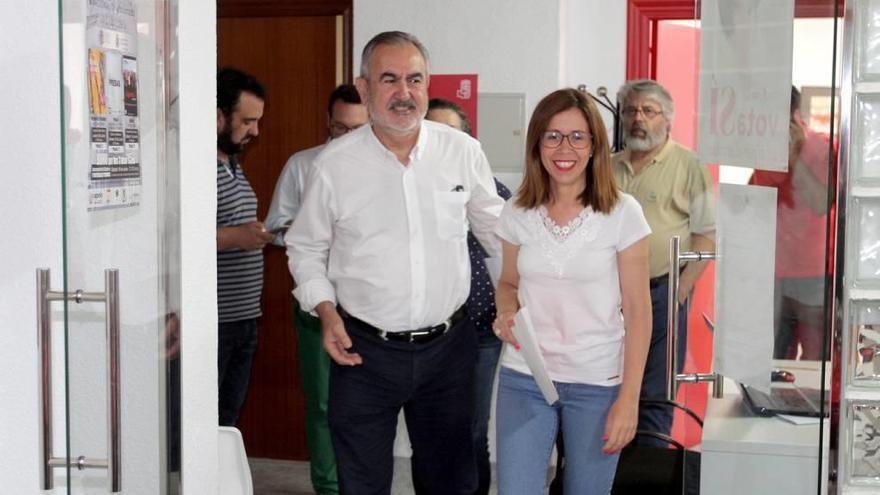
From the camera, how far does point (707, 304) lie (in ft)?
7.18

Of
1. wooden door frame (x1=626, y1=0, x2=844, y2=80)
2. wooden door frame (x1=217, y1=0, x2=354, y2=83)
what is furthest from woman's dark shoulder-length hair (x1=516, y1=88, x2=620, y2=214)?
wooden door frame (x1=626, y1=0, x2=844, y2=80)

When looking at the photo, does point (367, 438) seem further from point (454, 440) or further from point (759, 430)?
point (759, 430)

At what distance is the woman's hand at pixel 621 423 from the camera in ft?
9.20

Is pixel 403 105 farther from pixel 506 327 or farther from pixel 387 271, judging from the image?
pixel 506 327

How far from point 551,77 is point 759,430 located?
3117 mm

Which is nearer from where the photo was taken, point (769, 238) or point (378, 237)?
point (769, 238)

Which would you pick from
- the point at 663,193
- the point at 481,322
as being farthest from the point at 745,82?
the point at 663,193

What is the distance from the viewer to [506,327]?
2904 mm

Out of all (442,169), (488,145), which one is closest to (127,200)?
(442,169)

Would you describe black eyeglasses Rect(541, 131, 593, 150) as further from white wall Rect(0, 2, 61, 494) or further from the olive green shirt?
the olive green shirt

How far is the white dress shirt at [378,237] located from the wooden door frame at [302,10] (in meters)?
1.88

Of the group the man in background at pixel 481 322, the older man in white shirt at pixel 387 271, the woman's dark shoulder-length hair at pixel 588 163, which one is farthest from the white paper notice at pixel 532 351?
the man in background at pixel 481 322

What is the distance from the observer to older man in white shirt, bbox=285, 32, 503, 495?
325 centimetres

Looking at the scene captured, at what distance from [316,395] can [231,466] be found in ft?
5.38
